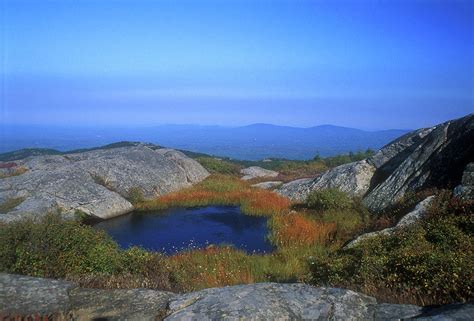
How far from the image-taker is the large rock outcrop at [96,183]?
28078 millimetres

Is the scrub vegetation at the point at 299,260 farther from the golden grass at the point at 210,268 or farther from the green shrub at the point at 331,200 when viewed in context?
the green shrub at the point at 331,200

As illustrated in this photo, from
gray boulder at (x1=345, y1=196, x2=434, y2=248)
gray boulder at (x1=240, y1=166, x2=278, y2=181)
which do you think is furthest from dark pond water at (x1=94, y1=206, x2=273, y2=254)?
gray boulder at (x1=240, y1=166, x2=278, y2=181)

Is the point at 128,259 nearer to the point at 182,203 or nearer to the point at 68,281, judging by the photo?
the point at 68,281

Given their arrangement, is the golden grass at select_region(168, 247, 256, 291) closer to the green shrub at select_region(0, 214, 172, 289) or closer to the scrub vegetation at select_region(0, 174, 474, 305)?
the scrub vegetation at select_region(0, 174, 474, 305)

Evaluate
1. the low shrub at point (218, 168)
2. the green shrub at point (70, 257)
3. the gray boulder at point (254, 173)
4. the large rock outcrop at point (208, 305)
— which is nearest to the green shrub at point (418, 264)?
the large rock outcrop at point (208, 305)

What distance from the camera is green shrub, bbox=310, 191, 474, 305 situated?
8.25 m

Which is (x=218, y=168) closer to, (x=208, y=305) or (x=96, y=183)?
(x=96, y=183)

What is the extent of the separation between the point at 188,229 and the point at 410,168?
1444cm

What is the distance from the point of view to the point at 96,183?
33.4 m

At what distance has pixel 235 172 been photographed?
176 feet

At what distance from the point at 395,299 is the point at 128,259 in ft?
26.7

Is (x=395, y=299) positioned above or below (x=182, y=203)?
above

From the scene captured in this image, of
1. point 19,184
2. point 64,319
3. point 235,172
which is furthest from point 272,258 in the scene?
point 235,172

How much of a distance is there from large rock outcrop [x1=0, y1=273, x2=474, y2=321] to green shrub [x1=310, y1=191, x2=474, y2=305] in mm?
1275
